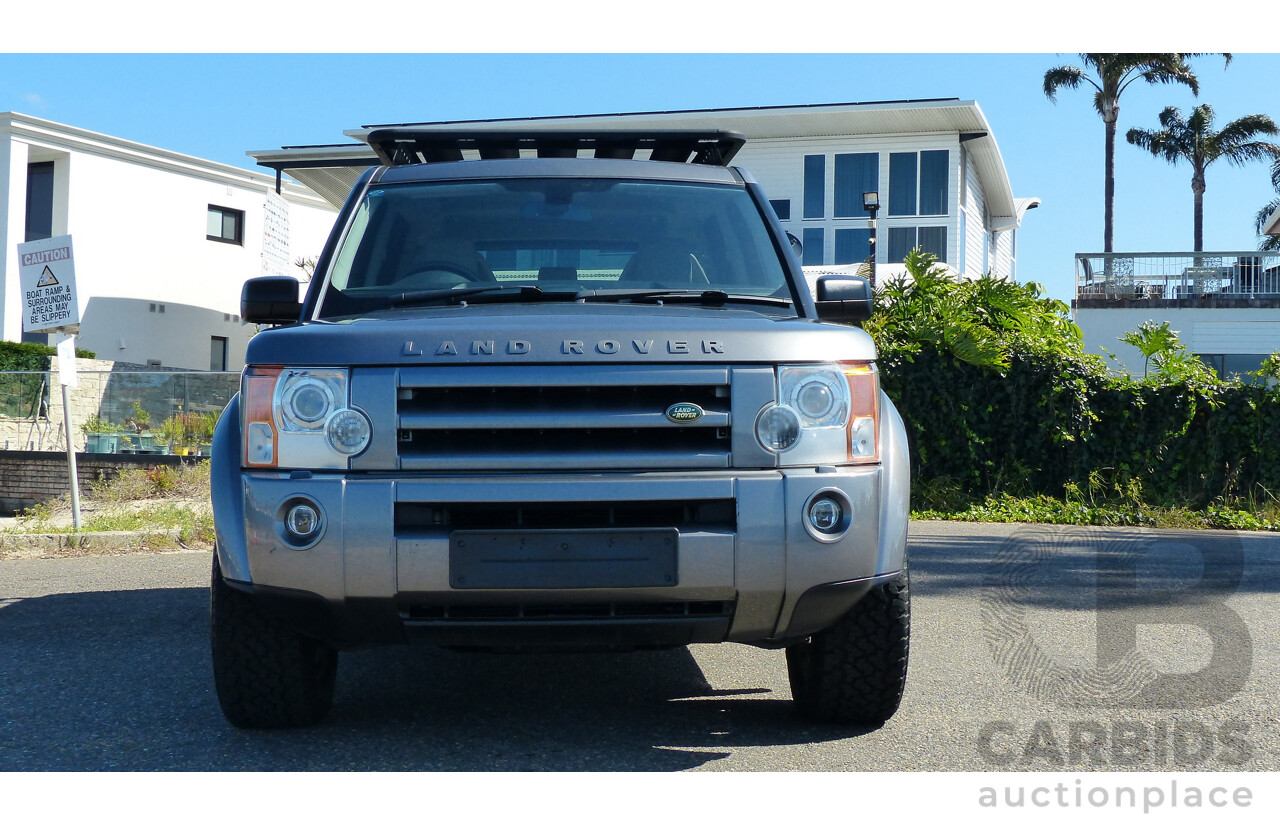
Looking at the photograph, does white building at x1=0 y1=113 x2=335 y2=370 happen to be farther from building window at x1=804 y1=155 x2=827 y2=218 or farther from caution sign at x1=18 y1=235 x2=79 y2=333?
caution sign at x1=18 y1=235 x2=79 y2=333

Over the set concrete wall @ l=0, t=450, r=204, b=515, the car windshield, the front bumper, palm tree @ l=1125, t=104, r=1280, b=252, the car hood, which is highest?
palm tree @ l=1125, t=104, r=1280, b=252

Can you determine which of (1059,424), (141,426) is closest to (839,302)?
(1059,424)

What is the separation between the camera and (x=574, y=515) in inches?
136

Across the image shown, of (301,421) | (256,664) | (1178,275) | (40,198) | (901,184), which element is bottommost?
(256,664)

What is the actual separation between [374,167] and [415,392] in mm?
1901

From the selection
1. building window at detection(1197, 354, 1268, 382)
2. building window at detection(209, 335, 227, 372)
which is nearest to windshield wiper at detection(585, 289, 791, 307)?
building window at detection(1197, 354, 1268, 382)

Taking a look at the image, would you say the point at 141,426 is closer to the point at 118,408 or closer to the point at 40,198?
the point at 118,408

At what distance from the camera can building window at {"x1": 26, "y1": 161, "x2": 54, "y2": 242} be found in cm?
3272

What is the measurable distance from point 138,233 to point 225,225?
3.54 m

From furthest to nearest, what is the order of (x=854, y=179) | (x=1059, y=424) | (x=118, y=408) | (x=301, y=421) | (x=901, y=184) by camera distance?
1. (x=854, y=179)
2. (x=901, y=184)
3. (x=118, y=408)
4. (x=1059, y=424)
5. (x=301, y=421)

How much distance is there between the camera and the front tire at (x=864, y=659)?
12.3ft

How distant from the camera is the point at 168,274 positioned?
35156 mm

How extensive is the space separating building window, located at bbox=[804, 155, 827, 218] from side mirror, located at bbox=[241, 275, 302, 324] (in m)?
24.7
